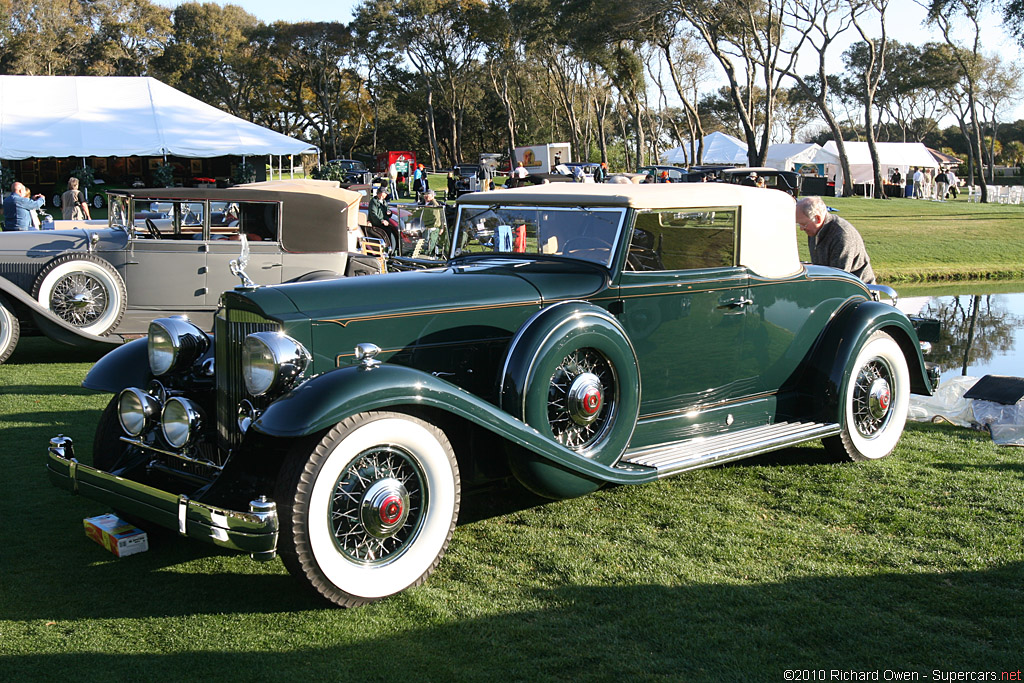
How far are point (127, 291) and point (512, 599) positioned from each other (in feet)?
23.2

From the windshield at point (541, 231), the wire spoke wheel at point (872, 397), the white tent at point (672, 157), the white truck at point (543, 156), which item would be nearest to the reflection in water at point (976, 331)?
the wire spoke wheel at point (872, 397)

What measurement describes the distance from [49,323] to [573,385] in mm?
6356

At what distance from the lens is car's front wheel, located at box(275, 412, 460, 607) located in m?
3.46

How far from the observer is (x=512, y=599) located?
3.73 meters

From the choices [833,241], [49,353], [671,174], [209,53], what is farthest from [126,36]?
[833,241]

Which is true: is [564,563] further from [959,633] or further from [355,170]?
[355,170]

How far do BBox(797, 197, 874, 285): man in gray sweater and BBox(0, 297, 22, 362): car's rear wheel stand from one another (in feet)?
24.0

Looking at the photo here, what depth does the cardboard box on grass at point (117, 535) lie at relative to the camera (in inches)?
164

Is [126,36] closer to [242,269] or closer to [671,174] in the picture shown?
[671,174]

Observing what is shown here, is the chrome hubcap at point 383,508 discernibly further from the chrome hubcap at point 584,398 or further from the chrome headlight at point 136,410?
the chrome headlight at point 136,410

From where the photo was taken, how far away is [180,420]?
407 cm

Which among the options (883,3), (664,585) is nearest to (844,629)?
(664,585)

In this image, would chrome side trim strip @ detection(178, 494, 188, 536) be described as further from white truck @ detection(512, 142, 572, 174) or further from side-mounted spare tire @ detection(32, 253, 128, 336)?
white truck @ detection(512, 142, 572, 174)

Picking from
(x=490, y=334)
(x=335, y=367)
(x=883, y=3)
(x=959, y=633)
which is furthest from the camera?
(x=883, y=3)
